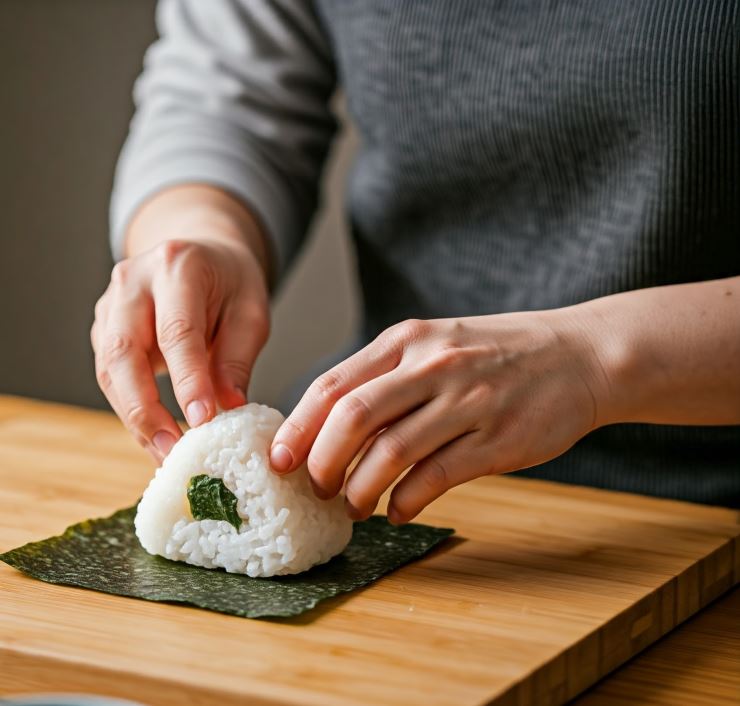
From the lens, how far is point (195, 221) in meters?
1.29

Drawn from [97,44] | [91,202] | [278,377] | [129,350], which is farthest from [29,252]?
[129,350]

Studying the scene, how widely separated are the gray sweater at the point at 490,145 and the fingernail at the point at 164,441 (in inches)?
18.9

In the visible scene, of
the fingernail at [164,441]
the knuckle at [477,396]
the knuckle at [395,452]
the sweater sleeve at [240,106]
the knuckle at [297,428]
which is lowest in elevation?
the fingernail at [164,441]

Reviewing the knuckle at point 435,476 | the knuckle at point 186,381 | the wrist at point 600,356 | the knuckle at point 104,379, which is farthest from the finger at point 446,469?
the knuckle at point 104,379

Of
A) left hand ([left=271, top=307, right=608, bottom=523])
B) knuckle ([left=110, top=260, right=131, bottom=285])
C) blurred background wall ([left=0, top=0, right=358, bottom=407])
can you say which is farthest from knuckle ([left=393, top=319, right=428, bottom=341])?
blurred background wall ([left=0, top=0, right=358, bottom=407])

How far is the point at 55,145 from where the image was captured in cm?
299

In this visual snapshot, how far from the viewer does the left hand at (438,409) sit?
2.90ft

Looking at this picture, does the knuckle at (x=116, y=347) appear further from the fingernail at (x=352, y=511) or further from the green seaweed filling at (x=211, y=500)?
the fingernail at (x=352, y=511)

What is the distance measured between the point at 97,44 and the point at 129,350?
2042mm

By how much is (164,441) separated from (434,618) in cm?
33

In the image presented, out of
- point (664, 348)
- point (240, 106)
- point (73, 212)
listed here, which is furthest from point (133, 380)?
point (73, 212)

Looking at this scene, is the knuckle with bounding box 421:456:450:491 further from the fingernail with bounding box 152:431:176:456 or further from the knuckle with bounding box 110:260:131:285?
the knuckle with bounding box 110:260:131:285

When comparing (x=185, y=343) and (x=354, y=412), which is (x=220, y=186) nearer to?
(x=185, y=343)

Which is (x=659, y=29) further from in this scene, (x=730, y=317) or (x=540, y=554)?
(x=540, y=554)
